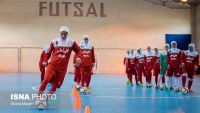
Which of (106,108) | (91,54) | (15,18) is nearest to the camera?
(106,108)

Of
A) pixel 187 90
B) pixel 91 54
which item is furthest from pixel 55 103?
pixel 187 90

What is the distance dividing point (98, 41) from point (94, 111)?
2245cm

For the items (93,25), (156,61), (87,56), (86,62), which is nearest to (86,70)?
(86,62)

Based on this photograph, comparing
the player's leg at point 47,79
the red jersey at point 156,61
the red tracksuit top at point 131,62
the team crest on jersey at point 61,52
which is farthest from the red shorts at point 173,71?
the player's leg at point 47,79

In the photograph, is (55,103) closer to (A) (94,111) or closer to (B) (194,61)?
(A) (94,111)

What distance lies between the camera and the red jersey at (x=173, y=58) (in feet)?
39.6

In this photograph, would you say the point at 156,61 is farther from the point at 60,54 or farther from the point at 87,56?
the point at 60,54

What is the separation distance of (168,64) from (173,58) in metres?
0.31

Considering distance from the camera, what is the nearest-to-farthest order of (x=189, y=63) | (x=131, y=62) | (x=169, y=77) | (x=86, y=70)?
(x=86, y=70) < (x=189, y=63) < (x=169, y=77) < (x=131, y=62)

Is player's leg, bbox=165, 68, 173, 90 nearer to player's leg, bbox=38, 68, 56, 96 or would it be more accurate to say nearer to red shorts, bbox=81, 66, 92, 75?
red shorts, bbox=81, 66, 92, 75

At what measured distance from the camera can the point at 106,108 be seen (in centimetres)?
738

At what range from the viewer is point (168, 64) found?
12.1 m

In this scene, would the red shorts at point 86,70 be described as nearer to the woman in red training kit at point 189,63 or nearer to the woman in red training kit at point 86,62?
the woman in red training kit at point 86,62

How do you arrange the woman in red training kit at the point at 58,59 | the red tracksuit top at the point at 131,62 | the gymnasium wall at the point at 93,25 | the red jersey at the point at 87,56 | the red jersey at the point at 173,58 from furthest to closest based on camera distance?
the gymnasium wall at the point at 93,25 → the red tracksuit top at the point at 131,62 → the red jersey at the point at 173,58 → the red jersey at the point at 87,56 → the woman in red training kit at the point at 58,59
